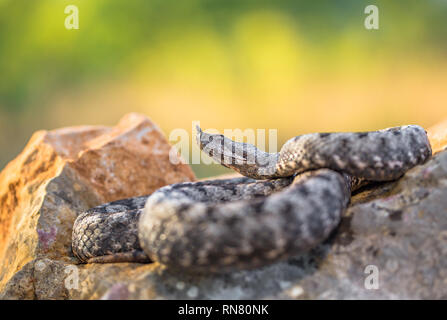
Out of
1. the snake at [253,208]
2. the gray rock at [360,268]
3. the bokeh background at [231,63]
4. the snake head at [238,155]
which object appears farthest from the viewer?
the bokeh background at [231,63]

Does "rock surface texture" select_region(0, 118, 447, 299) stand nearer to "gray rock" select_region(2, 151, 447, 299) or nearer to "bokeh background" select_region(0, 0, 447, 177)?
"gray rock" select_region(2, 151, 447, 299)

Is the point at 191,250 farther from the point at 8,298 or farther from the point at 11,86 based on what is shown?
the point at 11,86

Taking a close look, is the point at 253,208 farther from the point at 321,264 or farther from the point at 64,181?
the point at 64,181

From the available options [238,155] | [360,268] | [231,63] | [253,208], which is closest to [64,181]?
[238,155]

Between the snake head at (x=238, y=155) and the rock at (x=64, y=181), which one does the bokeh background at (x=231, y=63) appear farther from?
the snake head at (x=238, y=155)

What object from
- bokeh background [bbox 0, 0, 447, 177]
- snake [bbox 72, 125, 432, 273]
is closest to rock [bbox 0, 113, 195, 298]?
snake [bbox 72, 125, 432, 273]

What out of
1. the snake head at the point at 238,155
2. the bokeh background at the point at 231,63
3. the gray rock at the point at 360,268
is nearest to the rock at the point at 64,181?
the gray rock at the point at 360,268
